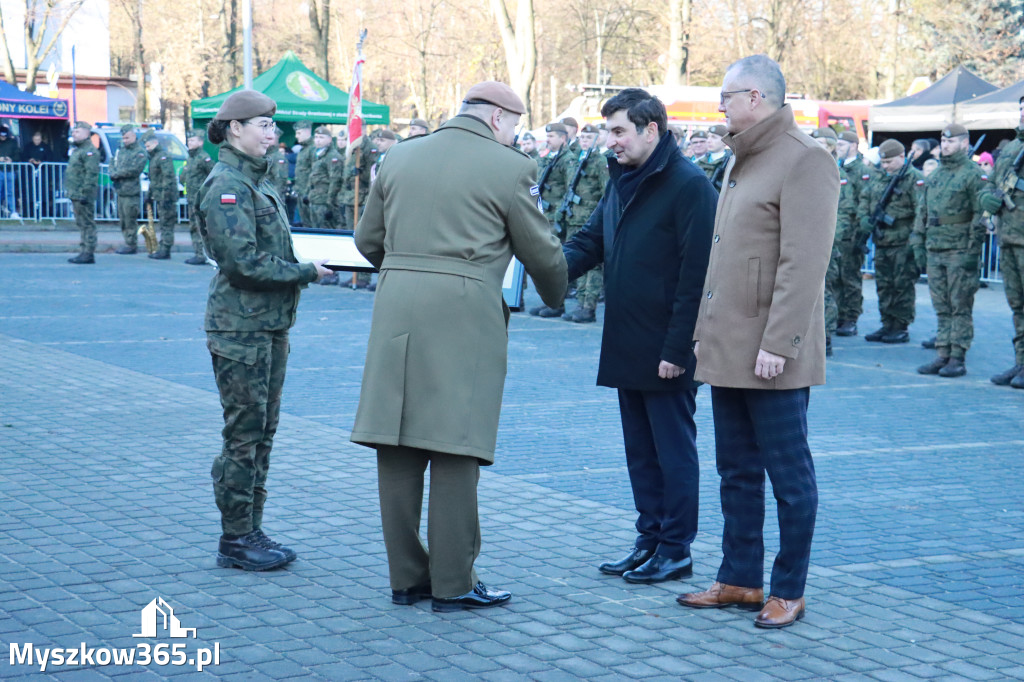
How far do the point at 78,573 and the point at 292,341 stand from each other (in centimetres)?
768

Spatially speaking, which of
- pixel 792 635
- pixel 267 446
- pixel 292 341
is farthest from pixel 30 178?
pixel 792 635

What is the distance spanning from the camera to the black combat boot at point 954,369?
11.5m

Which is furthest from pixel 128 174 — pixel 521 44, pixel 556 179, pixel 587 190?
pixel 521 44

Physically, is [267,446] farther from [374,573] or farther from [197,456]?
[197,456]

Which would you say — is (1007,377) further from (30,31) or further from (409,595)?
(30,31)

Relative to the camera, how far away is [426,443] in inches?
190

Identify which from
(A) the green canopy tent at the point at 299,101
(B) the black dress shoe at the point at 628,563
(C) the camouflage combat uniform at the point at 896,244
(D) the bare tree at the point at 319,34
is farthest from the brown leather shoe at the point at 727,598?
(D) the bare tree at the point at 319,34

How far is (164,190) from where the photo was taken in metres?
22.1

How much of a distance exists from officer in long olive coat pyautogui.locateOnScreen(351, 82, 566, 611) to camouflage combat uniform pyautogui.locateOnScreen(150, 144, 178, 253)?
18022mm

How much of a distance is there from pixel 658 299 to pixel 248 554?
2.01 m

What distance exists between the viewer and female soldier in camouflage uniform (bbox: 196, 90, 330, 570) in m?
5.38

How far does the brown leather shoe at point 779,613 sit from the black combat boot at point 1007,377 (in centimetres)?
691

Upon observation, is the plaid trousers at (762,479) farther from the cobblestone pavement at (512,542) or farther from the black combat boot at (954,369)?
the black combat boot at (954,369)

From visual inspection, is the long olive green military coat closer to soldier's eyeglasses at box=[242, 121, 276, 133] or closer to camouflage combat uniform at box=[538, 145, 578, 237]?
soldier's eyeglasses at box=[242, 121, 276, 133]
